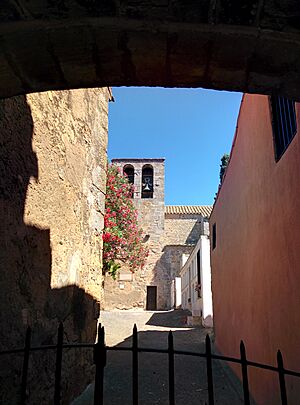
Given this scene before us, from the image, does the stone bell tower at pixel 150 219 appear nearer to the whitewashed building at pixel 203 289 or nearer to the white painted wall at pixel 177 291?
the white painted wall at pixel 177 291

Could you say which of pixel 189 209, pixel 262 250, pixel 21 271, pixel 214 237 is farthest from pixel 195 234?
pixel 21 271

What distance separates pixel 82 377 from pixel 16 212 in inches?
91.0

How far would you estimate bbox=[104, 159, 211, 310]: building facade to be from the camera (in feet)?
70.5

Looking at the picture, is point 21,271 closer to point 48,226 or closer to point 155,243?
point 48,226

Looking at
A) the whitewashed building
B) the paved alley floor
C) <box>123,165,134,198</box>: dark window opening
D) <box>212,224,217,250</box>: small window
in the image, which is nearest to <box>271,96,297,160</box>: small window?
the paved alley floor

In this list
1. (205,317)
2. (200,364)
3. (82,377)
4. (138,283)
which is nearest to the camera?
(82,377)

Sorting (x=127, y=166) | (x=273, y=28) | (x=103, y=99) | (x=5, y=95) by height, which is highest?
(x=127, y=166)

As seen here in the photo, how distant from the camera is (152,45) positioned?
149cm

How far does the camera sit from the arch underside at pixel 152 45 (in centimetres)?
134

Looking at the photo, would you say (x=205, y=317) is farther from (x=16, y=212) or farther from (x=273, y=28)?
(x=273, y=28)

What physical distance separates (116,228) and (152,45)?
9.86 metres

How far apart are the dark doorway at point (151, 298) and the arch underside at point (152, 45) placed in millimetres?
22321

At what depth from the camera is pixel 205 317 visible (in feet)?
39.5

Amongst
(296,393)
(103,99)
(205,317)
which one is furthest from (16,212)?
(205,317)
